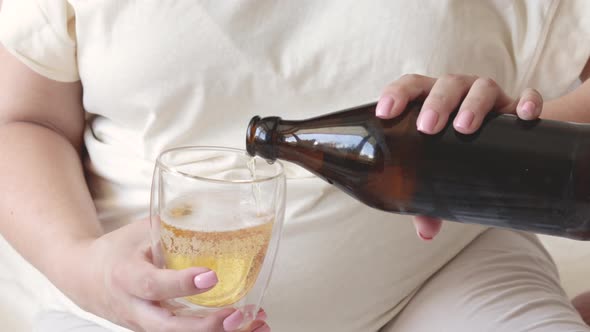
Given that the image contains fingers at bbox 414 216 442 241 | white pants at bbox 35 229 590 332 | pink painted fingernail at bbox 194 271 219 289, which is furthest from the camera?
white pants at bbox 35 229 590 332

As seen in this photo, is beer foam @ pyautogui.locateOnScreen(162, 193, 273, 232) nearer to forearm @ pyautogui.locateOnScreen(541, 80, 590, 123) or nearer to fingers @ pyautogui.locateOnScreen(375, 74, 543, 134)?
fingers @ pyautogui.locateOnScreen(375, 74, 543, 134)

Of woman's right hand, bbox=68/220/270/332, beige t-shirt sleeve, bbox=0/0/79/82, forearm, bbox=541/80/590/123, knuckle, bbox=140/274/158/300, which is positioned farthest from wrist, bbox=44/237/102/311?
forearm, bbox=541/80/590/123

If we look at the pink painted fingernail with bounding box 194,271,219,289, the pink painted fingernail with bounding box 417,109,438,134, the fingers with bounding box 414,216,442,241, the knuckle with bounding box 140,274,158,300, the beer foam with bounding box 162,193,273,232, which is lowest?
the fingers with bounding box 414,216,442,241

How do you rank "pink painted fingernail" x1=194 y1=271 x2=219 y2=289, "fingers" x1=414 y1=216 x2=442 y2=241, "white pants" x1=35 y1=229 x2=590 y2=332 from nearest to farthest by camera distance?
1. "pink painted fingernail" x1=194 y1=271 x2=219 y2=289
2. "fingers" x1=414 y1=216 x2=442 y2=241
3. "white pants" x1=35 y1=229 x2=590 y2=332

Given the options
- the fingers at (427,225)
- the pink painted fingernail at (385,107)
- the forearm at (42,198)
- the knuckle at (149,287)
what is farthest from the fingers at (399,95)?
the forearm at (42,198)

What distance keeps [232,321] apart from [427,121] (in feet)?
0.73

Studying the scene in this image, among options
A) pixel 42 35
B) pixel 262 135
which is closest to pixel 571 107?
pixel 262 135

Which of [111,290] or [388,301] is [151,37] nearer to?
[111,290]

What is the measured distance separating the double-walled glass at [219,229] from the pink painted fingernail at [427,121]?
0.12 m

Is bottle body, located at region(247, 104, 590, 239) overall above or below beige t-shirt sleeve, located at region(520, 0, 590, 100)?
above

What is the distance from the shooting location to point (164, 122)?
783 mm

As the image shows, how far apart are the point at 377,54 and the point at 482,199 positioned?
10.1 inches

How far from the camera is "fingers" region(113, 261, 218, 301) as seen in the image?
0.52m

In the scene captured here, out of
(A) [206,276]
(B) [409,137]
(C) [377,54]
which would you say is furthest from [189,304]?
(C) [377,54]
